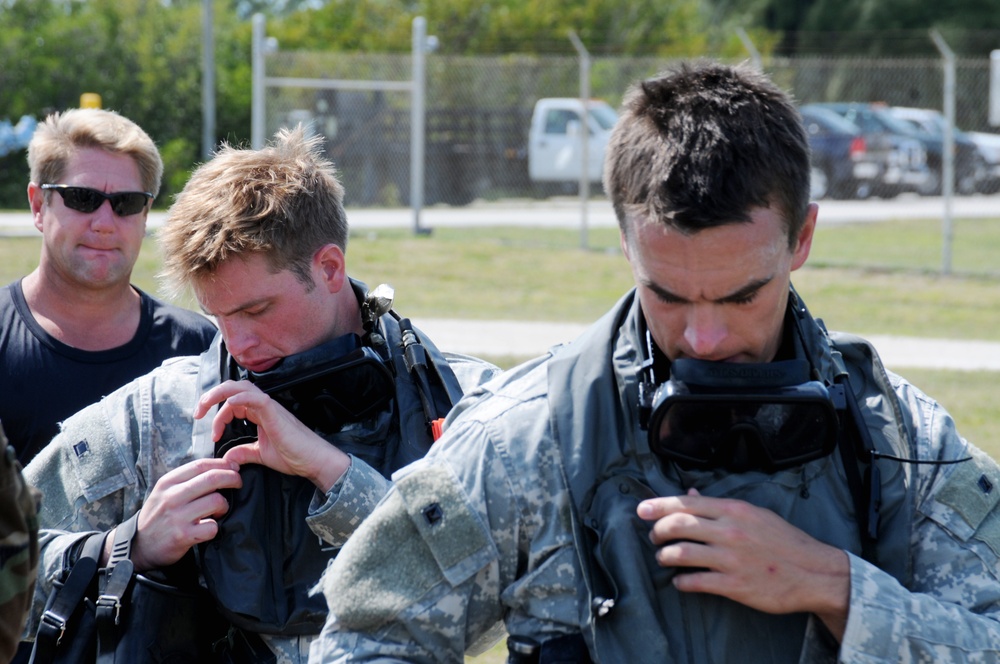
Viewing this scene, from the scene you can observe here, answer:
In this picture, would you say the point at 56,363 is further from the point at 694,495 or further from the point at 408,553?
the point at 694,495

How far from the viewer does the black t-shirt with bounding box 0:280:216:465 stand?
3.92m

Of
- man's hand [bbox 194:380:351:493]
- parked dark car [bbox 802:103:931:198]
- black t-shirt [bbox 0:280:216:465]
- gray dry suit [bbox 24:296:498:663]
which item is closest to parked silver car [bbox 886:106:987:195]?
parked dark car [bbox 802:103:931:198]

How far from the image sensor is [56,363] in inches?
159

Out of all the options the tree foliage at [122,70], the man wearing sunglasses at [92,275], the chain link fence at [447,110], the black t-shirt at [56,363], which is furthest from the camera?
the tree foliage at [122,70]

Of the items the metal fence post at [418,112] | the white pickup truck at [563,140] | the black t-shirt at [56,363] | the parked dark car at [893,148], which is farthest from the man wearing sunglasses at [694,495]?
the parked dark car at [893,148]

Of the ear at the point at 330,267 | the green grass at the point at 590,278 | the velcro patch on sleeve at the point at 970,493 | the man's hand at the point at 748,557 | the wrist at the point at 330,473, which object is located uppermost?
the ear at the point at 330,267

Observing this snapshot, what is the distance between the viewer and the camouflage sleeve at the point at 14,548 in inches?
73.5

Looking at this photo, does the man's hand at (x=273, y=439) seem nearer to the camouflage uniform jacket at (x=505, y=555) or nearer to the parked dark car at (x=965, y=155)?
the camouflage uniform jacket at (x=505, y=555)

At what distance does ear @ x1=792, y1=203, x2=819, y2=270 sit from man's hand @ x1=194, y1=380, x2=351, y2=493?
105 centimetres

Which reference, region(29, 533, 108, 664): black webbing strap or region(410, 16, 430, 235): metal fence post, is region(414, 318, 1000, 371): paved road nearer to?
region(410, 16, 430, 235): metal fence post

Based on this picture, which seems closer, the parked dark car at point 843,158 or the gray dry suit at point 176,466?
the gray dry suit at point 176,466

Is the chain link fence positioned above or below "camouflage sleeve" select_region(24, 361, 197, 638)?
above

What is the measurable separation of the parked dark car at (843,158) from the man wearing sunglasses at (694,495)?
20.3 meters

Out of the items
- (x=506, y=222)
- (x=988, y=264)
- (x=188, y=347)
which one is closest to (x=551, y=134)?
(x=506, y=222)
